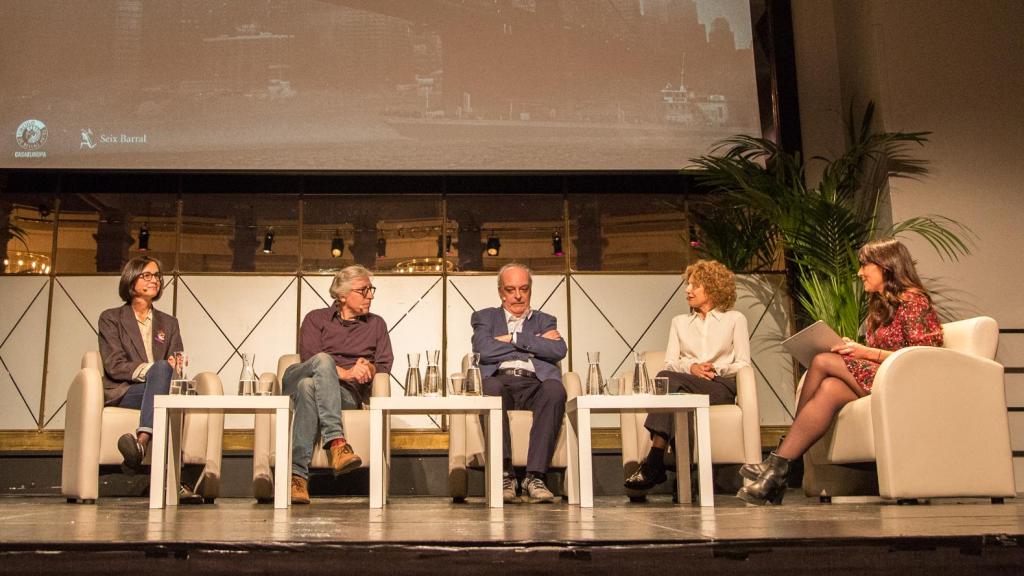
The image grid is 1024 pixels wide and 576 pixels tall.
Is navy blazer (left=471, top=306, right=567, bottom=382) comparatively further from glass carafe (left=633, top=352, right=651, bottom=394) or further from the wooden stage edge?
the wooden stage edge

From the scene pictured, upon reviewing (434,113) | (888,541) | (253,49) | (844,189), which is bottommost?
(888,541)

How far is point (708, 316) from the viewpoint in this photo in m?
4.82

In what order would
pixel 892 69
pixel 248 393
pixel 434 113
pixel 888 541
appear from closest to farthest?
1. pixel 888 541
2. pixel 248 393
3. pixel 892 69
4. pixel 434 113

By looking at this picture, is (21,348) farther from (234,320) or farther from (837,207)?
(837,207)

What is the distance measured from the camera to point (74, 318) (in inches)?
233

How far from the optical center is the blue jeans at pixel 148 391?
171 inches

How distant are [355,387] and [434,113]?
1.97m

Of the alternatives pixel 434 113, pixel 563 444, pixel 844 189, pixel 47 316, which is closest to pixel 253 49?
pixel 434 113

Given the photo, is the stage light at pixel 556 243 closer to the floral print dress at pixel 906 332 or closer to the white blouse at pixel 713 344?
the white blouse at pixel 713 344

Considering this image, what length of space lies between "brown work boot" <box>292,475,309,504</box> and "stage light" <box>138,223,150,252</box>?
251cm

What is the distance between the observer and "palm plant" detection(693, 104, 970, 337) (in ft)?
17.1

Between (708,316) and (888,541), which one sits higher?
(708,316)

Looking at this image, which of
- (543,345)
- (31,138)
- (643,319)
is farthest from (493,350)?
(31,138)

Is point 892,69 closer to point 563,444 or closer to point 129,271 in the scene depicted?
point 563,444
